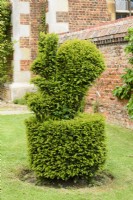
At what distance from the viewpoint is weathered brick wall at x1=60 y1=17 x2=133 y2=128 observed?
9.75 metres

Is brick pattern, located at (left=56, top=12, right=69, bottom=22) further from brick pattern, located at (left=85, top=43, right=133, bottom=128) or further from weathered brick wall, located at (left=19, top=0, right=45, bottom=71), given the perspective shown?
brick pattern, located at (left=85, top=43, right=133, bottom=128)

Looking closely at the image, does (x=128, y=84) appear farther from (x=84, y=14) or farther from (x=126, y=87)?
(x=84, y=14)

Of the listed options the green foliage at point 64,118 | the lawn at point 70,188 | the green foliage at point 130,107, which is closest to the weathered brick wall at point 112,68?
the green foliage at point 130,107

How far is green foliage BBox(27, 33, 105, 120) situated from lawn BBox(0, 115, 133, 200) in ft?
2.91

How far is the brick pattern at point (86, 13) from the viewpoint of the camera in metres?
15.1

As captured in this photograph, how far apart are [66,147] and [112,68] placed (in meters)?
5.39

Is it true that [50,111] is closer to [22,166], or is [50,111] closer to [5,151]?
[22,166]

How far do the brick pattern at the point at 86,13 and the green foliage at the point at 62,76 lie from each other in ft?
32.0

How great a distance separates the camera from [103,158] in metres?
5.39

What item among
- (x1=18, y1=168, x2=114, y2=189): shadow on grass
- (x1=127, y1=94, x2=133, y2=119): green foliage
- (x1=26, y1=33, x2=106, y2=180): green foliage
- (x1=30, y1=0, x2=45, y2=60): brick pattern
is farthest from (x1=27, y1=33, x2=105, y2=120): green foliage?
(x1=30, y1=0, x2=45, y2=60): brick pattern

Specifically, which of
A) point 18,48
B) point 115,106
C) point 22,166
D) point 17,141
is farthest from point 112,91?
point 18,48

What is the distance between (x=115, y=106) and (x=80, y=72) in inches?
192

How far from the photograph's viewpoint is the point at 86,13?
15.4 meters

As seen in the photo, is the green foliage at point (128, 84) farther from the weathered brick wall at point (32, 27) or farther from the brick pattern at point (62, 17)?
the weathered brick wall at point (32, 27)
